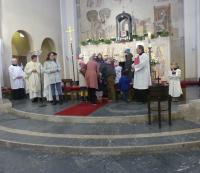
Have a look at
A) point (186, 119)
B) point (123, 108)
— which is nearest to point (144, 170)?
point (186, 119)

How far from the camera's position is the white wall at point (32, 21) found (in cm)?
1388

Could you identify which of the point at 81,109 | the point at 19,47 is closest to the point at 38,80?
the point at 81,109

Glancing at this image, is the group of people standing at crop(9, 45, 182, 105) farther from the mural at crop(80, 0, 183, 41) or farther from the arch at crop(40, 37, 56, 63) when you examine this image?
the mural at crop(80, 0, 183, 41)

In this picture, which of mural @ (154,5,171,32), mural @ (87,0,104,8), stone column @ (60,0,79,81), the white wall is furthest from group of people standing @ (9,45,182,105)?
mural @ (87,0,104,8)

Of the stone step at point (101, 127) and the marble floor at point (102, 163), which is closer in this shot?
the marble floor at point (102, 163)

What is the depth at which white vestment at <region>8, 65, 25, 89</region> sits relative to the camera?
41.3 ft

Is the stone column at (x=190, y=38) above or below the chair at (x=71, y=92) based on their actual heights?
above

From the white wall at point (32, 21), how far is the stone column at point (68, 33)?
11.1 inches

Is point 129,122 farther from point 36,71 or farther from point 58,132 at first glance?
point 36,71

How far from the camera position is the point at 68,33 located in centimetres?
1777

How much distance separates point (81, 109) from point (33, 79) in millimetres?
3087

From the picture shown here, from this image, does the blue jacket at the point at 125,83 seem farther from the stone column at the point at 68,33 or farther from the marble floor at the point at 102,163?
the stone column at the point at 68,33

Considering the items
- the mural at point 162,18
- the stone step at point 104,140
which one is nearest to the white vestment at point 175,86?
the stone step at point 104,140

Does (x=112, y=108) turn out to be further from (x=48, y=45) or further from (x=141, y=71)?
(x=48, y=45)
